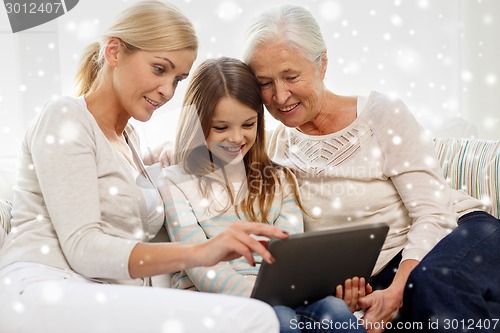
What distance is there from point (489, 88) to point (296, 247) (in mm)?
2119

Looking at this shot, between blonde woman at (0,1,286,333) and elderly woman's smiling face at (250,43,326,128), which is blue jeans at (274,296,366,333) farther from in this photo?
elderly woman's smiling face at (250,43,326,128)

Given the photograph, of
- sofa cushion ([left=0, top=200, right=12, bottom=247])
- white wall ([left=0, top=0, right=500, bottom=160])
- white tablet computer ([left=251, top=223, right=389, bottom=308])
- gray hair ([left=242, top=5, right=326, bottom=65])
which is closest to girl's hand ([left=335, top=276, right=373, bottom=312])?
white tablet computer ([left=251, top=223, right=389, bottom=308])

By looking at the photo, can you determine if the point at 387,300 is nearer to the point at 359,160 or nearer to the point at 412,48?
the point at 359,160

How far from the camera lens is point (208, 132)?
1440 millimetres

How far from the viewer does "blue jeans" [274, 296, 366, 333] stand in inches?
46.1

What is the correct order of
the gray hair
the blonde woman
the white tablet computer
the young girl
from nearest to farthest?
the blonde woman < the white tablet computer < the young girl < the gray hair

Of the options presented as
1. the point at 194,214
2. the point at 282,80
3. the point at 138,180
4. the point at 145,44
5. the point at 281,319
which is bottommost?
the point at 281,319

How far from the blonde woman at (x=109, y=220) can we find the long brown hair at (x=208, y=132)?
0.10 m

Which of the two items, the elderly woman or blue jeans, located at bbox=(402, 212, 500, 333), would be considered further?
the elderly woman

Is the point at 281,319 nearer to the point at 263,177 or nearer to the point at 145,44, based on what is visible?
the point at 263,177

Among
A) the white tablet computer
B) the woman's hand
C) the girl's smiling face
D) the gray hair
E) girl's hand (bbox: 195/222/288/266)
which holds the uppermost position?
the gray hair

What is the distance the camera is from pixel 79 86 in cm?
143

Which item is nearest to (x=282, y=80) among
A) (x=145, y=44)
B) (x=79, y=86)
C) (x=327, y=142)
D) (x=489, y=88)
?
(x=327, y=142)

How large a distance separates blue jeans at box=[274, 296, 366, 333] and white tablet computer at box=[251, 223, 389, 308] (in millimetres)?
24
